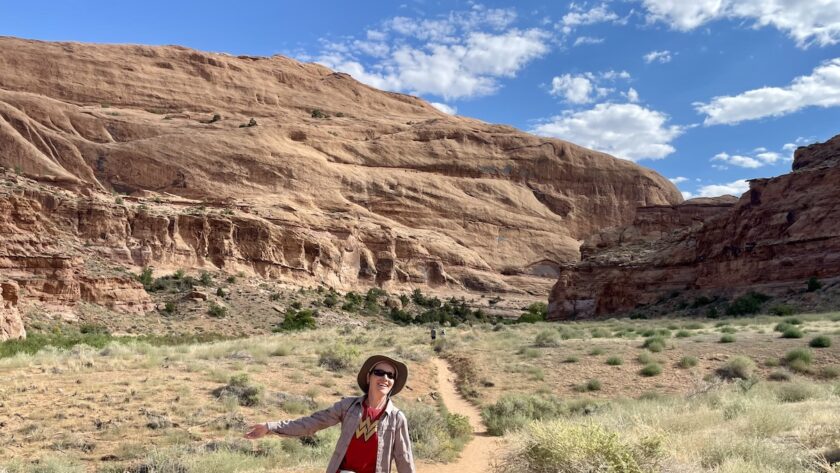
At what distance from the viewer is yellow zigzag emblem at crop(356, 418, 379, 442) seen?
4.05 metres

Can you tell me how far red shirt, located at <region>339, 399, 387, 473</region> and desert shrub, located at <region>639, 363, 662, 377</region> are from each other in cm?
1240

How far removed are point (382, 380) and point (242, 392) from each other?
9.30 m

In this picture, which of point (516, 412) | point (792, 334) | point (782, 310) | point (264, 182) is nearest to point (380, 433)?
point (516, 412)

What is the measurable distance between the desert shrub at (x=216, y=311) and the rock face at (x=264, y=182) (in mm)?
3626

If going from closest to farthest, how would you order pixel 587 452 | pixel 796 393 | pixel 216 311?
pixel 587 452, pixel 796 393, pixel 216 311

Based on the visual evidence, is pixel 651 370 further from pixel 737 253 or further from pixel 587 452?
pixel 737 253

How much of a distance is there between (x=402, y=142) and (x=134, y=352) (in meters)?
68.5

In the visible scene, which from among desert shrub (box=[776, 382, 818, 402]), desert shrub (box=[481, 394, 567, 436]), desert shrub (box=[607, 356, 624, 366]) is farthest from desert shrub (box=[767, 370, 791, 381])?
desert shrub (box=[481, 394, 567, 436])

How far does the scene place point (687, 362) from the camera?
15242 millimetres

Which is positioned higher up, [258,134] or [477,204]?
[258,134]

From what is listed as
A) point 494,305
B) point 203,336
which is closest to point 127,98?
point 494,305

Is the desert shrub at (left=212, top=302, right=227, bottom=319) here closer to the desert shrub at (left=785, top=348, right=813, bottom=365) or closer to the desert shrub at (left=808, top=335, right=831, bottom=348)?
the desert shrub at (left=785, top=348, right=813, bottom=365)

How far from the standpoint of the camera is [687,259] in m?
44.6

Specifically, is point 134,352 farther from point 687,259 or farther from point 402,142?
point 402,142
